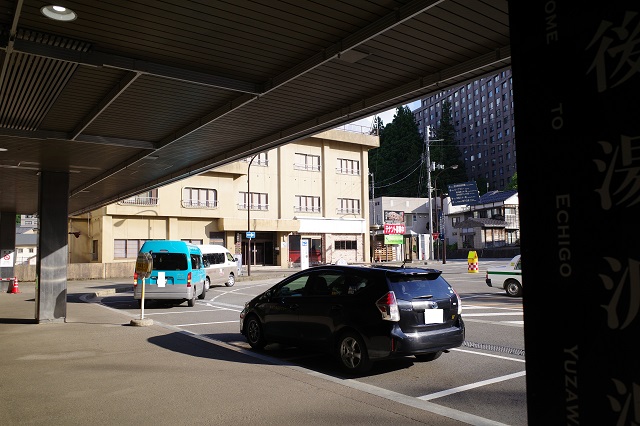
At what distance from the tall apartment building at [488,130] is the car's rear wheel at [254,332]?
108428mm

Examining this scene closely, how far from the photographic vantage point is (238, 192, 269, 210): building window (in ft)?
169

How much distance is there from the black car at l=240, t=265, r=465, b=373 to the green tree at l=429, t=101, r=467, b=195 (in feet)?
298

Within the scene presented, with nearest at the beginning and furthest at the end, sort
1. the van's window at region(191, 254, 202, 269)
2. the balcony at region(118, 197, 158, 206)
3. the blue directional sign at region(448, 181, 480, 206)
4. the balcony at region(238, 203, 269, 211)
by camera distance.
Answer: the van's window at region(191, 254, 202, 269)
the balcony at region(118, 197, 158, 206)
the balcony at region(238, 203, 269, 211)
the blue directional sign at region(448, 181, 480, 206)

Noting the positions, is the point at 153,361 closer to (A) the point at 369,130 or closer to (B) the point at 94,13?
(B) the point at 94,13

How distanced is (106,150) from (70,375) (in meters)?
7.42

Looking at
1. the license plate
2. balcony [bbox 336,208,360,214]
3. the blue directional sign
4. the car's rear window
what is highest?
the blue directional sign

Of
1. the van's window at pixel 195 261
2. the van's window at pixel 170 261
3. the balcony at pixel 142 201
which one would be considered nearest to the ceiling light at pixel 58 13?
the van's window at pixel 170 261

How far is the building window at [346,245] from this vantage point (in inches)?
2229

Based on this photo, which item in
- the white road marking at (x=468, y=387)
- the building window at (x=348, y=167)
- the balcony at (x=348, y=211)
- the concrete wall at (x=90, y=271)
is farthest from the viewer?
the building window at (x=348, y=167)

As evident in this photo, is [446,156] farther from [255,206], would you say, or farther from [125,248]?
[125,248]

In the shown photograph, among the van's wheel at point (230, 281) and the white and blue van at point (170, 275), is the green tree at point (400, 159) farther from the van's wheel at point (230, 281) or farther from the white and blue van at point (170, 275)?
the white and blue van at point (170, 275)

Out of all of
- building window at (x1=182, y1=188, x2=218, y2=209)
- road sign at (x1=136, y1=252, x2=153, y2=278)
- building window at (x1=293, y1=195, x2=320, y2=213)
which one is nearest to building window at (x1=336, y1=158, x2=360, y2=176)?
building window at (x1=293, y1=195, x2=320, y2=213)

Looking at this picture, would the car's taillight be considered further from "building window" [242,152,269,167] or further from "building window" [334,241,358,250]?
"building window" [334,241,358,250]

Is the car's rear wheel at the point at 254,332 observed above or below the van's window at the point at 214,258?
below
